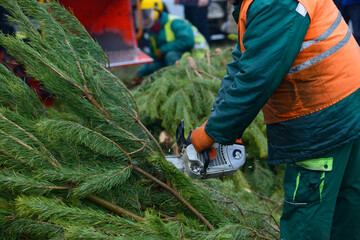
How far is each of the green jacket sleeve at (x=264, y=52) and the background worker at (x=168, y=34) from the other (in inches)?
145

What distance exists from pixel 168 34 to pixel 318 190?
4225 millimetres

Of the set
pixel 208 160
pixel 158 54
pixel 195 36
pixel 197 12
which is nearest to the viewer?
pixel 208 160

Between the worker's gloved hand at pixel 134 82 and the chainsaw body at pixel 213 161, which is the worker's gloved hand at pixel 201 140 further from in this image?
the worker's gloved hand at pixel 134 82

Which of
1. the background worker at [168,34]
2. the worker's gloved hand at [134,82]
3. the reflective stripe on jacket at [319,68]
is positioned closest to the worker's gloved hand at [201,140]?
the reflective stripe on jacket at [319,68]

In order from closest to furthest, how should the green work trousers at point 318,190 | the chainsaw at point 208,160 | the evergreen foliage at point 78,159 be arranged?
1. the evergreen foliage at point 78,159
2. the green work trousers at point 318,190
3. the chainsaw at point 208,160

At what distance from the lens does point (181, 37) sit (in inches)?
202

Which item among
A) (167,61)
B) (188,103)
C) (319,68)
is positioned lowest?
(167,61)

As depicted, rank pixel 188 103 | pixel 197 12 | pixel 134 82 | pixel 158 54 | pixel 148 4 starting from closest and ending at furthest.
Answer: pixel 188 103 < pixel 134 82 < pixel 148 4 < pixel 158 54 < pixel 197 12

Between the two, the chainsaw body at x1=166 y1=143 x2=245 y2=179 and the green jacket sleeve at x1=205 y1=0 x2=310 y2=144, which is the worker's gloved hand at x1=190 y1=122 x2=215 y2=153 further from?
the green jacket sleeve at x1=205 y1=0 x2=310 y2=144

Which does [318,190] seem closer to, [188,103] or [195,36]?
[188,103]

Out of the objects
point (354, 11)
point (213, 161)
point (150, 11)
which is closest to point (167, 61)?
point (150, 11)

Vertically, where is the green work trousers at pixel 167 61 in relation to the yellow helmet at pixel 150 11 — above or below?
below

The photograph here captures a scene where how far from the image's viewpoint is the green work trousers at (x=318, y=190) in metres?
1.51

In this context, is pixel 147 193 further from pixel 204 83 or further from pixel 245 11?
pixel 204 83
